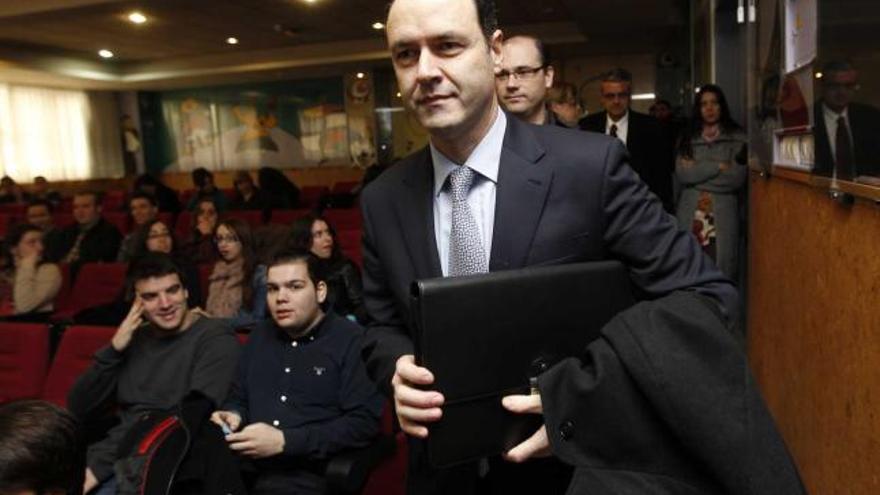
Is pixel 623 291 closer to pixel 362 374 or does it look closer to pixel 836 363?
pixel 836 363

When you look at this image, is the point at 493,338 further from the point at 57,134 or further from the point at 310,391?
the point at 57,134

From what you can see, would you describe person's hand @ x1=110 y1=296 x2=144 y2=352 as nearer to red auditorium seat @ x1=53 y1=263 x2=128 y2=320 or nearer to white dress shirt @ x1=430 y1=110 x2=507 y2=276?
white dress shirt @ x1=430 y1=110 x2=507 y2=276

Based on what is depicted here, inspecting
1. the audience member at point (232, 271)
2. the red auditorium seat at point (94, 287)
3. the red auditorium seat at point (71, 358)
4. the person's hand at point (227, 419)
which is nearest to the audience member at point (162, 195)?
the red auditorium seat at point (94, 287)

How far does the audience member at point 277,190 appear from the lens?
25.6 ft

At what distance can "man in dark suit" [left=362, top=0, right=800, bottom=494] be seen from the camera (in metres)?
0.76

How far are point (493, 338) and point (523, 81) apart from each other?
61.3 inches

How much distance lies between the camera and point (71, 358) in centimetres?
275

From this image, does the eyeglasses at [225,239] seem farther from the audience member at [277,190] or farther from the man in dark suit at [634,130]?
the audience member at [277,190]

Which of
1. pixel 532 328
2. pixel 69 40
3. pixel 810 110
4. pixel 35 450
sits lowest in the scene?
pixel 35 450

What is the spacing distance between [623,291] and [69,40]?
1073 centimetres

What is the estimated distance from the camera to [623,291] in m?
0.86

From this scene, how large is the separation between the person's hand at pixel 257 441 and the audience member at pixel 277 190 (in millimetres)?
→ 5885

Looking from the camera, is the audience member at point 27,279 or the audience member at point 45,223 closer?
the audience member at point 27,279

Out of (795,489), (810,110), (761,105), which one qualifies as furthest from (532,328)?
(761,105)
